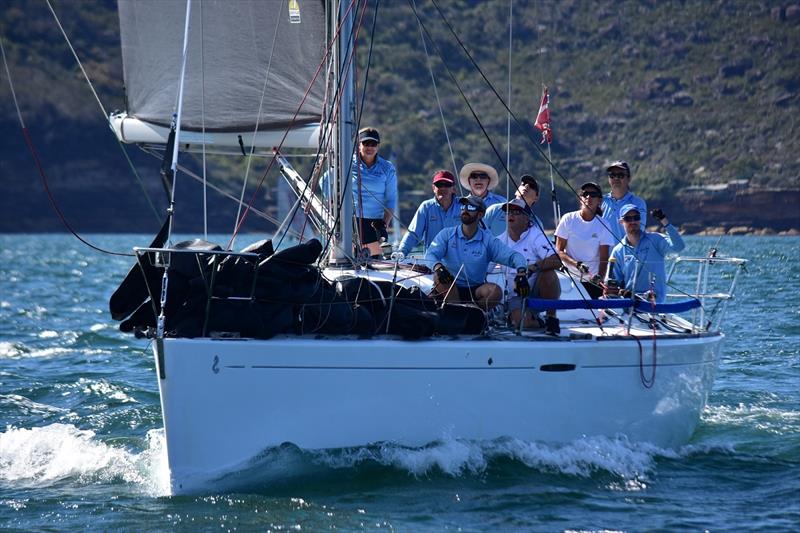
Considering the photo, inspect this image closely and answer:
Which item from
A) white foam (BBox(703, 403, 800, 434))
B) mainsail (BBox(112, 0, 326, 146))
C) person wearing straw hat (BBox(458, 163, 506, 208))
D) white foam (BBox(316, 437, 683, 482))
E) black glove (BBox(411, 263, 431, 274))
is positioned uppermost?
mainsail (BBox(112, 0, 326, 146))

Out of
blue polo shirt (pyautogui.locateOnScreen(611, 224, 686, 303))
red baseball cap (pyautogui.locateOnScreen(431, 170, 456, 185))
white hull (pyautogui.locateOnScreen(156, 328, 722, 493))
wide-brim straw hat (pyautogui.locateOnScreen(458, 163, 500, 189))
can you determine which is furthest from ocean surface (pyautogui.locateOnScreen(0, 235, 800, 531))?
wide-brim straw hat (pyautogui.locateOnScreen(458, 163, 500, 189))

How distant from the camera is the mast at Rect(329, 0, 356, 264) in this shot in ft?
27.6

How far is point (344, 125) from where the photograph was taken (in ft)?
28.0

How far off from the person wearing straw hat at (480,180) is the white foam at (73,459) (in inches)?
124

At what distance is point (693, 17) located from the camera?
72.9 m

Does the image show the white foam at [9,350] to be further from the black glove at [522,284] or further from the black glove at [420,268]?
the black glove at [522,284]

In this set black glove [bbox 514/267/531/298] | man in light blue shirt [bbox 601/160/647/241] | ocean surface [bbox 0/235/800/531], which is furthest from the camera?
man in light blue shirt [bbox 601/160/647/241]

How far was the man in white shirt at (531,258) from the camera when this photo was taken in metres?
7.90

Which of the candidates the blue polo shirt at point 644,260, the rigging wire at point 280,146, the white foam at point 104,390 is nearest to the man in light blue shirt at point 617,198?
the blue polo shirt at point 644,260

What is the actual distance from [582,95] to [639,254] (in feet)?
202

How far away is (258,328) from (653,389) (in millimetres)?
2782

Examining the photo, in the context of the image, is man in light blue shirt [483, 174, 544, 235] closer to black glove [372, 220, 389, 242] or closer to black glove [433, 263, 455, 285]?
black glove [372, 220, 389, 242]

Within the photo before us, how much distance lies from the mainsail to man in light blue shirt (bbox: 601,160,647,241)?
8.19 feet

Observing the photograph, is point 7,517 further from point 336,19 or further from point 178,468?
point 336,19
